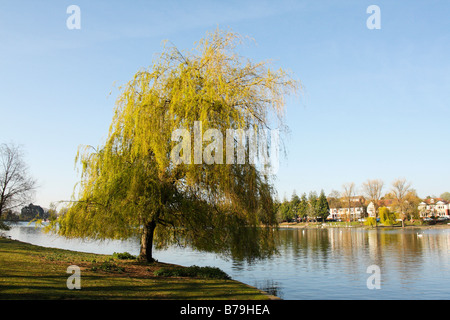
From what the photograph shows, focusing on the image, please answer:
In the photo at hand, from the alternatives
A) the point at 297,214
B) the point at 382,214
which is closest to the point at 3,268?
the point at 382,214

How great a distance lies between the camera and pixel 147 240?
666 inches

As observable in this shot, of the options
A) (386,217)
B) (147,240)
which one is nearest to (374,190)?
(386,217)

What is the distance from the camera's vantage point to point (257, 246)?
1494cm

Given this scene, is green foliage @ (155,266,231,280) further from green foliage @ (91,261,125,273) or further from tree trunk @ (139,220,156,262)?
tree trunk @ (139,220,156,262)

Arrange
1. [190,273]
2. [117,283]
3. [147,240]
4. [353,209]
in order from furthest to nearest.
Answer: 1. [353,209]
2. [147,240]
3. [190,273]
4. [117,283]

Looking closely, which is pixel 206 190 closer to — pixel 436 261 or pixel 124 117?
pixel 124 117

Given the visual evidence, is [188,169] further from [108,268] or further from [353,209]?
[353,209]

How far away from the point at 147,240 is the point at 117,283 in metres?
5.27

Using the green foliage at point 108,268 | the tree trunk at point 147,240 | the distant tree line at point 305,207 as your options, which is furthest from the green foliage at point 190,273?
the distant tree line at point 305,207

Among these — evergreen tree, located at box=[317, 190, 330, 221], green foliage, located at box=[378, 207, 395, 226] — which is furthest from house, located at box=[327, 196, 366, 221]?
green foliage, located at box=[378, 207, 395, 226]

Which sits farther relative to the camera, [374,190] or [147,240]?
[374,190]
